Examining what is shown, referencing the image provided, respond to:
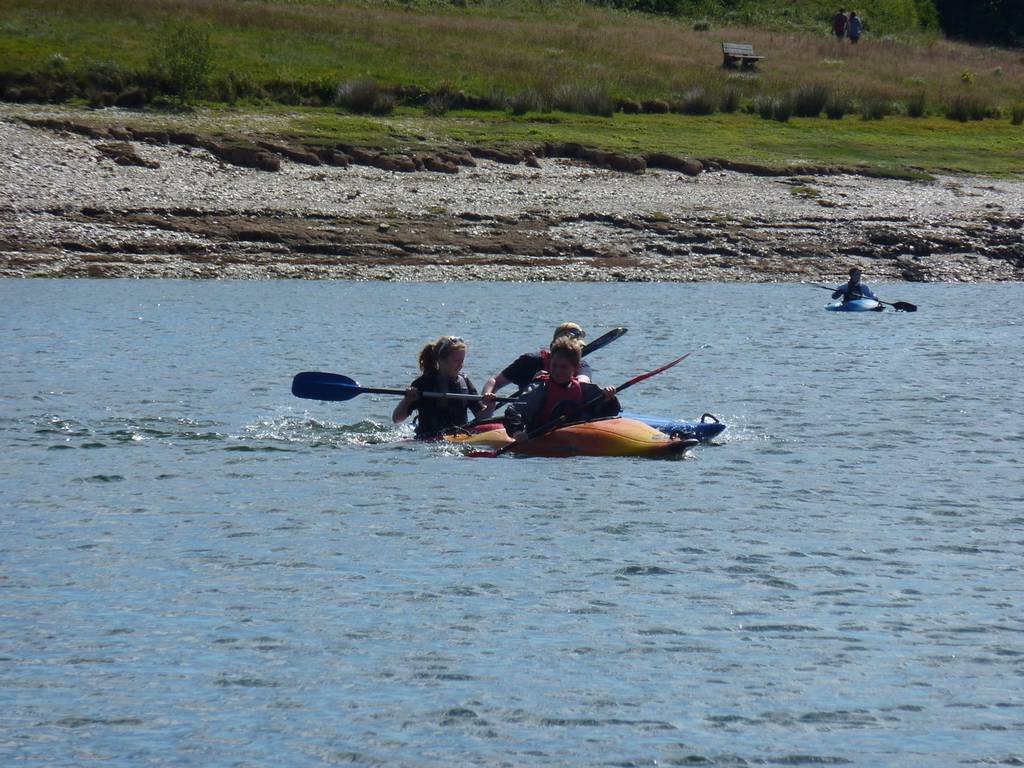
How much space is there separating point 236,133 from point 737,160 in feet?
33.4

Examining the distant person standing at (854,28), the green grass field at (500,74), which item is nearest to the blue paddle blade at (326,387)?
the green grass field at (500,74)

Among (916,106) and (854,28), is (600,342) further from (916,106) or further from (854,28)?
(854,28)


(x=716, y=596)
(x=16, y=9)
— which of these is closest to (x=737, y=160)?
(x=16, y=9)

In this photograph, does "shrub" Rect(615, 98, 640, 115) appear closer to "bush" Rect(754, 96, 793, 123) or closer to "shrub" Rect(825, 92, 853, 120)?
"bush" Rect(754, 96, 793, 123)

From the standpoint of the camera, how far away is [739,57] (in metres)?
47.8

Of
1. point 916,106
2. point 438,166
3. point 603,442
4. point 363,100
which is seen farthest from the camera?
point 916,106

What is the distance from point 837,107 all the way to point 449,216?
15.4m

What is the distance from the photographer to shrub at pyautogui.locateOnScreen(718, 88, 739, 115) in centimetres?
3997

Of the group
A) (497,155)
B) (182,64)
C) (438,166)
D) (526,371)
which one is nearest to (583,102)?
(497,155)

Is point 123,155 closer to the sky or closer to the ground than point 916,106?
closer to the ground

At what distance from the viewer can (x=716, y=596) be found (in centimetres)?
912

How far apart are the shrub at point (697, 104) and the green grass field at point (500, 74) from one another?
1.81 feet

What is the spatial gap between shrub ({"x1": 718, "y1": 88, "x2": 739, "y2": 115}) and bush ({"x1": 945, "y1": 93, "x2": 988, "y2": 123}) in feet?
20.5

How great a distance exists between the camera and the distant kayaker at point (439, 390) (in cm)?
1337
